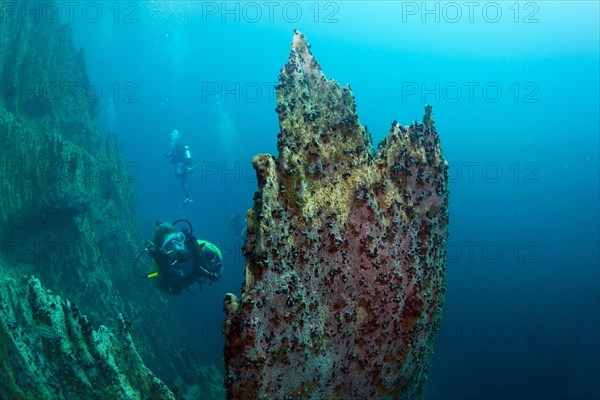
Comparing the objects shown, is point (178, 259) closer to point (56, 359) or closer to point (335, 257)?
point (56, 359)

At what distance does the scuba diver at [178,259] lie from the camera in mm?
5938

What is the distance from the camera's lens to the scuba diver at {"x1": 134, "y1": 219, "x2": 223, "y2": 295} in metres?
5.94

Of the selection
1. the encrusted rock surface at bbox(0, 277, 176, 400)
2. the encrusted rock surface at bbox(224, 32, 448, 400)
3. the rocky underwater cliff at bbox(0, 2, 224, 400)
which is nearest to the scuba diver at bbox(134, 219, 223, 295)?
the rocky underwater cliff at bbox(0, 2, 224, 400)

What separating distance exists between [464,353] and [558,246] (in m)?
22.0

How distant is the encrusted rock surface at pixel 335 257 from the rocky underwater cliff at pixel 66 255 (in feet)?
6.28

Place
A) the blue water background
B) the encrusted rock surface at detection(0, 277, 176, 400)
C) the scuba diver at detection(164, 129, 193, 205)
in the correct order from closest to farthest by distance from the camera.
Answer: the encrusted rock surface at detection(0, 277, 176, 400)
the scuba diver at detection(164, 129, 193, 205)
the blue water background

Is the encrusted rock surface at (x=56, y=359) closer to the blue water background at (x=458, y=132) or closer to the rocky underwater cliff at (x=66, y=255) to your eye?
the rocky underwater cliff at (x=66, y=255)

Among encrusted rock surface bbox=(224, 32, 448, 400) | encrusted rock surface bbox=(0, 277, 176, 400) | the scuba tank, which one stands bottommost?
encrusted rock surface bbox=(0, 277, 176, 400)

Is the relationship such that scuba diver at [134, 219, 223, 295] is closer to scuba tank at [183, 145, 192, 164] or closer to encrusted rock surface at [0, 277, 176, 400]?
encrusted rock surface at [0, 277, 176, 400]

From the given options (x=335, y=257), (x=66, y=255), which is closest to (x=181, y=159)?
(x=66, y=255)

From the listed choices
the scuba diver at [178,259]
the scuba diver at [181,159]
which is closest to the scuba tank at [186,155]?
the scuba diver at [181,159]

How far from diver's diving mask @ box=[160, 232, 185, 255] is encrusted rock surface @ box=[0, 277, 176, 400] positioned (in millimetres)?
2362

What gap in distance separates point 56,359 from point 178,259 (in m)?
2.66

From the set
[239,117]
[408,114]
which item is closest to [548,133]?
[408,114]
